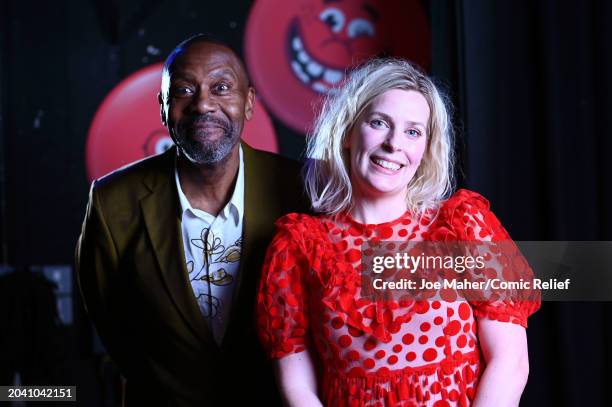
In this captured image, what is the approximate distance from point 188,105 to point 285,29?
157 cm

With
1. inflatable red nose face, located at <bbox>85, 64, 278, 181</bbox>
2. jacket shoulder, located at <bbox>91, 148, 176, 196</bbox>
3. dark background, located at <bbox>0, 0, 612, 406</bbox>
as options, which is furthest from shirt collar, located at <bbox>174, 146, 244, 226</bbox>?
inflatable red nose face, located at <bbox>85, 64, 278, 181</bbox>

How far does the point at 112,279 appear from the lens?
1.93m

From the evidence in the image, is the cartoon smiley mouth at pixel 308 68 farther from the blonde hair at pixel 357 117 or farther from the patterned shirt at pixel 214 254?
the blonde hair at pixel 357 117

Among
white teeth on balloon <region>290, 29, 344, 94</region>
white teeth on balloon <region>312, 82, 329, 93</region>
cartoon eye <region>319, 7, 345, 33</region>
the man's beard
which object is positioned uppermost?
cartoon eye <region>319, 7, 345, 33</region>

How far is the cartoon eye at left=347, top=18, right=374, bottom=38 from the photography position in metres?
3.28

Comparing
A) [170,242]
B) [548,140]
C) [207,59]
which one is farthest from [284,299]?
[548,140]

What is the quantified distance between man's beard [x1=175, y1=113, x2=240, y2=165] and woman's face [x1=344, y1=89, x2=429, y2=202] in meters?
0.46

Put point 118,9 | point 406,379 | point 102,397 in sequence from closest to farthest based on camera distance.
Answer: point 406,379, point 102,397, point 118,9

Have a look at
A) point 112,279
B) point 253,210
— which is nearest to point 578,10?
point 253,210

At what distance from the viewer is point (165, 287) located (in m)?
1.80

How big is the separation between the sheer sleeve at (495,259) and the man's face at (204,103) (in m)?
0.64

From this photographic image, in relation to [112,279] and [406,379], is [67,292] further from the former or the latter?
[406,379]

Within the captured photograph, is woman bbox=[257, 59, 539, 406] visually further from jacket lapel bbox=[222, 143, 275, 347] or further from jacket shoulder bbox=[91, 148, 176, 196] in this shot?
jacket shoulder bbox=[91, 148, 176, 196]

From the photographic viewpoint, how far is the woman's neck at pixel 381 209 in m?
1.51
